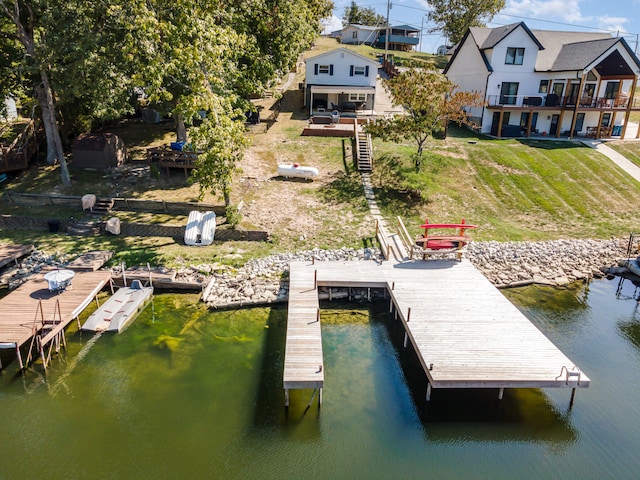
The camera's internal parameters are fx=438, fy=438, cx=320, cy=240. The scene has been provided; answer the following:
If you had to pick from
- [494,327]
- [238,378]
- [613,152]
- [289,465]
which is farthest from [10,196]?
[613,152]

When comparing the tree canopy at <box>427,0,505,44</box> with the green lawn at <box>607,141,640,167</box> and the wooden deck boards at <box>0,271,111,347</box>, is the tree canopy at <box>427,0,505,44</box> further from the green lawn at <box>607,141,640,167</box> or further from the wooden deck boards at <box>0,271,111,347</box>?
the wooden deck boards at <box>0,271,111,347</box>

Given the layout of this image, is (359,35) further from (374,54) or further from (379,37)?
(374,54)

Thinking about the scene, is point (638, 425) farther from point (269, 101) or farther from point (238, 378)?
point (269, 101)

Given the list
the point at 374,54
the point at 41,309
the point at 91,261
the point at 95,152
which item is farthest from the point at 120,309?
the point at 374,54

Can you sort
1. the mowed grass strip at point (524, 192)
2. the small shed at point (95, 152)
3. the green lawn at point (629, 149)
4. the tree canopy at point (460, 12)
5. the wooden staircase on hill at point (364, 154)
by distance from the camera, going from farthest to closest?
the tree canopy at point (460, 12)
the green lawn at point (629, 149)
the wooden staircase on hill at point (364, 154)
the small shed at point (95, 152)
the mowed grass strip at point (524, 192)

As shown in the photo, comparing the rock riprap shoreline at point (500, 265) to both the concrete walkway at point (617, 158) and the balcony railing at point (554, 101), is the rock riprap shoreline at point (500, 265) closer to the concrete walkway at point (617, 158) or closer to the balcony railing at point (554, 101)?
the concrete walkway at point (617, 158)

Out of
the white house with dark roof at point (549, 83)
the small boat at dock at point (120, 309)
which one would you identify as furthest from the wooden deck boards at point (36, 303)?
the white house with dark roof at point (549, 83)
